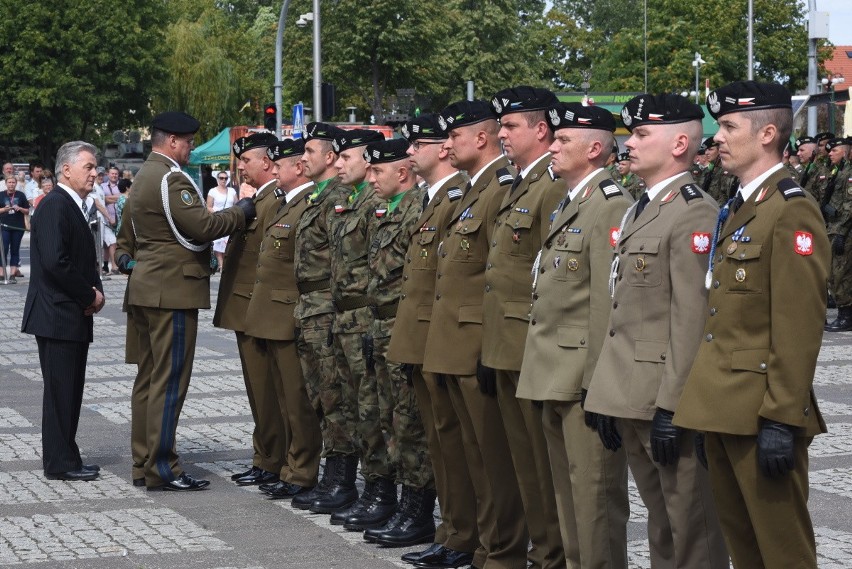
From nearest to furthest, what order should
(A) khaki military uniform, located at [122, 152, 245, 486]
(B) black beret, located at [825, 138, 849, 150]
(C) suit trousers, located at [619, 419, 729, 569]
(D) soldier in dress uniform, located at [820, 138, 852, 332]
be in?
(C) suit trousers, located at [619, 419, 729, 569]
(A) khaki military uniform, located at [122, 152, 245, 486]
(D) soldier in dress uniform, located at [820, 138, 852, 332]
(B) black beret, located at [825, 138, 849, 150]

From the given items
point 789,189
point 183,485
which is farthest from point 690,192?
point 183,485

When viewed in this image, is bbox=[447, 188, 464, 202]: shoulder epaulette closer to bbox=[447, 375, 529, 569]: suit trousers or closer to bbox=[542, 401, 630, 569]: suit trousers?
bbox=[447, 375, 529, 569]: suit trousers

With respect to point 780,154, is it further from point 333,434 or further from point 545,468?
point 333,434

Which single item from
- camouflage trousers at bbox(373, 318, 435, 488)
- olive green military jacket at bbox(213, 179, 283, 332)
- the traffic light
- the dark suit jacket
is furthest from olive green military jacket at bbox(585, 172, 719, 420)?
the traffic light

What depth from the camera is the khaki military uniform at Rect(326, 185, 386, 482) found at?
8.17 m

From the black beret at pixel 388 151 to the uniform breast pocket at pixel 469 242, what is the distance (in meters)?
1.05

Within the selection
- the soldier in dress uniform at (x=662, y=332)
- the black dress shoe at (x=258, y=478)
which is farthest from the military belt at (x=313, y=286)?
the soldier in dress uniform at (x=662, y=332)

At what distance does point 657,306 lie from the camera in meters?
5.48

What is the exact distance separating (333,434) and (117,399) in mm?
5228

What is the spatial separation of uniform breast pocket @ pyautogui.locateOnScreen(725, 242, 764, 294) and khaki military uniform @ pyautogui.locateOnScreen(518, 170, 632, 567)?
97 cm

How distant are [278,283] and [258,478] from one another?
1.35m

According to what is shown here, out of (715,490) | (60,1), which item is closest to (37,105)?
(60,1)

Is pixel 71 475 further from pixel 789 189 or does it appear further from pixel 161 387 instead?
pixel 789 189

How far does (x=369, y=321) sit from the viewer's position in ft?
27.0
